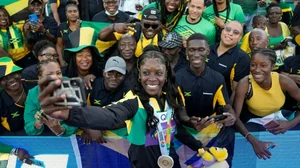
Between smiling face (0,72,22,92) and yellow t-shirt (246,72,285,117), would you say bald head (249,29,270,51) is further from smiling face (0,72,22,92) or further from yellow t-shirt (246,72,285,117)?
smiling face (0,72,22,92)

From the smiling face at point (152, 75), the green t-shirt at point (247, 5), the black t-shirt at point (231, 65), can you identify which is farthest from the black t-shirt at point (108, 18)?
the smiling face at point (152, 75)

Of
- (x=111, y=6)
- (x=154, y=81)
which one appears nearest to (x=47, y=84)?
(x=154, y=81)

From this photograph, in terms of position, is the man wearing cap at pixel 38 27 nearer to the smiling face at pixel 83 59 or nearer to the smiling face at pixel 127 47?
the smiling face at pixel 83 59

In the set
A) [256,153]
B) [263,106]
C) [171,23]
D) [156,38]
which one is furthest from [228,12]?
[256,153]

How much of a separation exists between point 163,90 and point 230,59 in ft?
4.85

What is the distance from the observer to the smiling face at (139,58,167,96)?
9.37 ft

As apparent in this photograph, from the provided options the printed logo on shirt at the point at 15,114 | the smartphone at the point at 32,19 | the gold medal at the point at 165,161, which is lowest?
the gold medal at the point at 165,161

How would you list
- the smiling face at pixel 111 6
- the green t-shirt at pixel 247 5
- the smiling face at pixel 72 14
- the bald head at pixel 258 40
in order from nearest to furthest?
the bald head at pixel 258 40 → the smiling face at pixel 111 6 → the smiling face at pixel 72 14 → the green t-shirt at pixel 247 5

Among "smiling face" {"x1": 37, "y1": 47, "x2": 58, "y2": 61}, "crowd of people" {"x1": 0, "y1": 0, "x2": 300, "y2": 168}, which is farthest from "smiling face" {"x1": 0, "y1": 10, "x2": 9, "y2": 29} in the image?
"smiling face" {"x1": 37, "y1": 47, "x2": 58, "y2": 61}

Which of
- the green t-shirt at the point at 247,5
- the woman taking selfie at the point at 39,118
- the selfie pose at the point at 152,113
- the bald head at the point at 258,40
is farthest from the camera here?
the green t-shirt at the point at 247,5

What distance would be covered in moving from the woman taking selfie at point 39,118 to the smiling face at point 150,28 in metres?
1.32

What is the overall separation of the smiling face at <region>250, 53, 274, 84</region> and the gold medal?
1297 mm

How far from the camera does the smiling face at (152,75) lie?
9.37ft

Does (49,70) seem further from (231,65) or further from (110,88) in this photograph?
(231,65)
